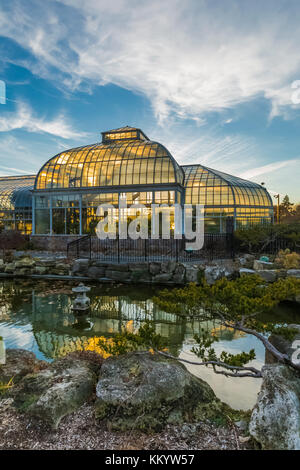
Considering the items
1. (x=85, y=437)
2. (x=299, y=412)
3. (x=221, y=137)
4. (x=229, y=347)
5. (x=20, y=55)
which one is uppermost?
(x=221, y=137)

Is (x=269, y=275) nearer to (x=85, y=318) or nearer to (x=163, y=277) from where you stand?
(x=163, y=277)

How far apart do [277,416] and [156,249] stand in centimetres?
1407

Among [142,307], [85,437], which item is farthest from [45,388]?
[142,307]

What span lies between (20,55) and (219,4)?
23.0 ft

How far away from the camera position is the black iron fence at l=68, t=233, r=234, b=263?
14.6 meters

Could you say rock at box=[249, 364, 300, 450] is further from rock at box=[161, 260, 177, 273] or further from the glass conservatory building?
the glass conservatory building

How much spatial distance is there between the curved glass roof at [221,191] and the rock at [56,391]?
1955 cm

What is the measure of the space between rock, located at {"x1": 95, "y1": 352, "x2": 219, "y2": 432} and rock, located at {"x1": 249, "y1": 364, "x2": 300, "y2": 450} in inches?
26.4

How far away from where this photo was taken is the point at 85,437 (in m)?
2.51

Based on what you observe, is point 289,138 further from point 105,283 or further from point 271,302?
point 271,302

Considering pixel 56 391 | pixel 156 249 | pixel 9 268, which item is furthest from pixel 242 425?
pixel 9 268

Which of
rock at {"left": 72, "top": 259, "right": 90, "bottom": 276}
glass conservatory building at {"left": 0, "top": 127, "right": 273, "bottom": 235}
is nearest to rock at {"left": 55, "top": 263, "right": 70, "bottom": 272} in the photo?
rock at {"left": 72, "top": 259, "right": 90, "bottom": 276}
